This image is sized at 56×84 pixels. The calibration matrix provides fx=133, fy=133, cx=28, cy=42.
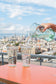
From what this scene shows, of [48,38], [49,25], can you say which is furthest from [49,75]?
[48,38]

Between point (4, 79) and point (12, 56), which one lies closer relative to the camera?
point (4, 79)

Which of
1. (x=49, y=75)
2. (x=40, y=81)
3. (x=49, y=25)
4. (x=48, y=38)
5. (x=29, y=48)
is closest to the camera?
(x=40, y=81)

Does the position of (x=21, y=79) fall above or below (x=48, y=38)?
below

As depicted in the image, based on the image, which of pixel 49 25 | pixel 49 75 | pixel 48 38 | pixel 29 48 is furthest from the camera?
pixel 48 38

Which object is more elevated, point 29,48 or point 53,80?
point 29,48

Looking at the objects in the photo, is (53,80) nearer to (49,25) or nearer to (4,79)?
(4,79)

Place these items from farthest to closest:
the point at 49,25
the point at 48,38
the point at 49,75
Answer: the point at 48,38, the point at 49,25, the point at 49,75

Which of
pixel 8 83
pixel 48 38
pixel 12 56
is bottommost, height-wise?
pixel 8 83

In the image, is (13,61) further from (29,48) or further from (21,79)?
(21,79)

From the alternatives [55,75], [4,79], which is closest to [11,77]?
[4,79]
